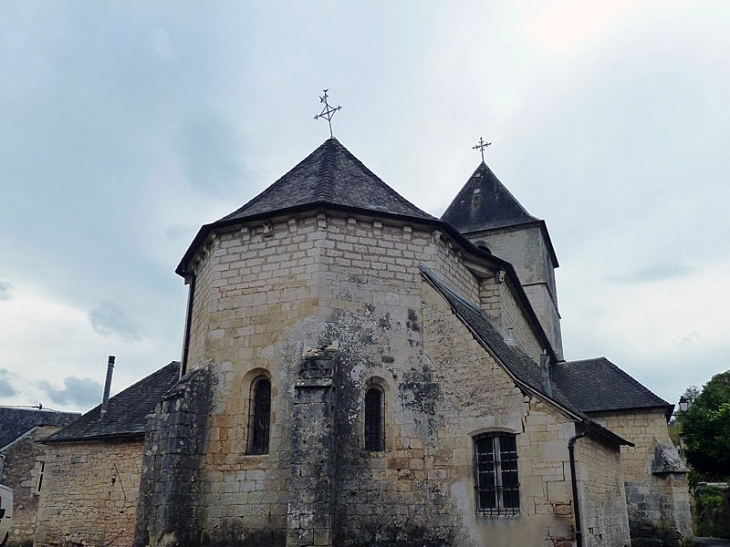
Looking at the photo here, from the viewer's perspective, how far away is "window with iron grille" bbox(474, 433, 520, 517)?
29.7ft

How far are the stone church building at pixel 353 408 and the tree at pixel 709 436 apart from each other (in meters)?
11.5

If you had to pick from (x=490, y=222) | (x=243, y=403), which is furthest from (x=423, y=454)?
(x=490, y=222)

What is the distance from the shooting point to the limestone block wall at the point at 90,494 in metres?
14.4

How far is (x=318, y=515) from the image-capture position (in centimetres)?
824

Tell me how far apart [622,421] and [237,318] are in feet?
45.2

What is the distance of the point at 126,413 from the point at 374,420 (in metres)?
9.42

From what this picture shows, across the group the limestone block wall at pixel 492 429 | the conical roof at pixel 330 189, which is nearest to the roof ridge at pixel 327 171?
the conical roof at pixel 330 189

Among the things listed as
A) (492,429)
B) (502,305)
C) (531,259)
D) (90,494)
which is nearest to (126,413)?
(90,494)

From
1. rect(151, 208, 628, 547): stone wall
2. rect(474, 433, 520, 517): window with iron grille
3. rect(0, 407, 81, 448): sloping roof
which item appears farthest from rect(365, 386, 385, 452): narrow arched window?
rect(0, 407, 81, 448): sloping roof

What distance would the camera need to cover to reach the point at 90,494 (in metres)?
15.0

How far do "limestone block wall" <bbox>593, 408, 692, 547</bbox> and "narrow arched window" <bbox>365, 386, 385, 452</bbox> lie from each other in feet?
37.6

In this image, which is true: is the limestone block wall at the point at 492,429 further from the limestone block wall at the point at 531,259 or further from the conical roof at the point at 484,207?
the conical roof at the point at 484,207

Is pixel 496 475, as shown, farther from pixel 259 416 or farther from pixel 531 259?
pixel 531 259

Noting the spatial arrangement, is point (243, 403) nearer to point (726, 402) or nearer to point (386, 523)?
point (386, 523)
